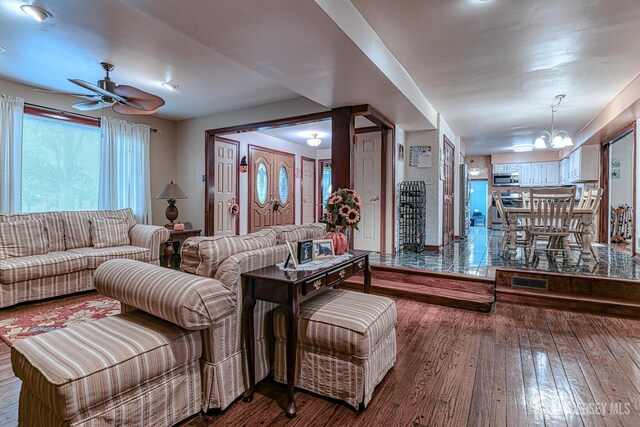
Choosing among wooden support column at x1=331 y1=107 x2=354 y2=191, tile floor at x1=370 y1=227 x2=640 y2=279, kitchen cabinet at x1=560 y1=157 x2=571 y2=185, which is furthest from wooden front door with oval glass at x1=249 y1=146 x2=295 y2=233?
kitchen cabinet at x1=560 y1=157 x2=571 y2=185

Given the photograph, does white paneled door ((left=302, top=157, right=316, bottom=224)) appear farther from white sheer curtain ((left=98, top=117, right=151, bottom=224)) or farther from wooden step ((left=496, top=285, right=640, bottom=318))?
wooden step ((left=496, top=285, right=640, bottom=318))

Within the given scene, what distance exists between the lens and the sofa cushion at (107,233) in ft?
13.8

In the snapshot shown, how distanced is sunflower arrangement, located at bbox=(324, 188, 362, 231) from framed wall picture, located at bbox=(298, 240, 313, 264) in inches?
16.4

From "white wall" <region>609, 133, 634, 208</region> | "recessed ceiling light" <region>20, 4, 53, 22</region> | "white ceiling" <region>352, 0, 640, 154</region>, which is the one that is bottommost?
"white wall" <region>609, 133, 634, 208</region>

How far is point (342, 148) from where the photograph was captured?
4.29 meters

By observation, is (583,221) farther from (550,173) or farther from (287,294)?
(550,173)

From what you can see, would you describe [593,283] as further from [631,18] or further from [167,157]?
[167,157]

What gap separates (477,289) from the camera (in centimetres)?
361

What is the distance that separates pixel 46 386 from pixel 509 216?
4.95 metres

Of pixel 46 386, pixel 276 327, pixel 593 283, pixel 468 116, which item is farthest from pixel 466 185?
pixel 46 386

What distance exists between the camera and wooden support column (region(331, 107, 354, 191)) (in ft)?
13.9

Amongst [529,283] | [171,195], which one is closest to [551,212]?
[529,283]

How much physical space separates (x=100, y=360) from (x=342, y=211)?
5.35 ft

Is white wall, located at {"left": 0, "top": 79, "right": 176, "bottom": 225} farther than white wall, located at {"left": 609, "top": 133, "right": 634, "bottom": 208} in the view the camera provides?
No
